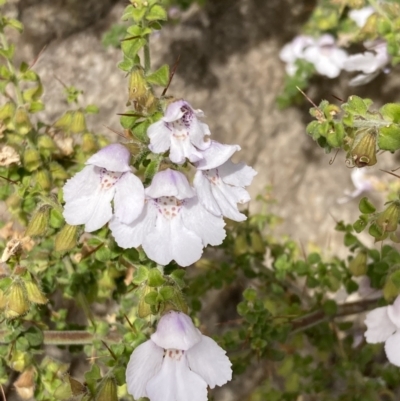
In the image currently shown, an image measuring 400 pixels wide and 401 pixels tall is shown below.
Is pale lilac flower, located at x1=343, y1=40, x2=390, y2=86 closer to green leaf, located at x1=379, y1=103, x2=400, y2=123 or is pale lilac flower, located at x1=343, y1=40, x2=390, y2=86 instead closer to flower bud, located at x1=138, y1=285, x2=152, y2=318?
green leaf, located at x1=379, y1=103, x2=400, y2=123

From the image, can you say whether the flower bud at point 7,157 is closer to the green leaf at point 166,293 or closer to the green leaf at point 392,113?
the green leaf at point 166,293

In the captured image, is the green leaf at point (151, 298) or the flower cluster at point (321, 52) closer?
the green leaf at point (151, 298)

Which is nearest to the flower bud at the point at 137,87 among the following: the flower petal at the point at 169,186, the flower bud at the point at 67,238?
the flower petal at the point at 169,186

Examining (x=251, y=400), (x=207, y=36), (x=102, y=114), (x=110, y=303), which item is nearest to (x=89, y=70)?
(x=102, y=114)

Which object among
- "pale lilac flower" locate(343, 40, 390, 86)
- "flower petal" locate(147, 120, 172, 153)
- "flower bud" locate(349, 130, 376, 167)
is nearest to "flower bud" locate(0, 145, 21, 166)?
"flower petal" locate(147, 120, 172, 153)

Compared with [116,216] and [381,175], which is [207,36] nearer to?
[381,175]
